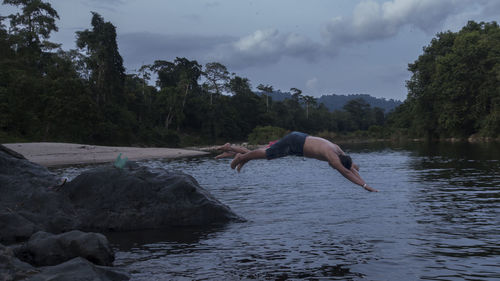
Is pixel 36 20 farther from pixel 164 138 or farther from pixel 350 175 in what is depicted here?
pixel 350 175

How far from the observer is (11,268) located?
625 centimetres

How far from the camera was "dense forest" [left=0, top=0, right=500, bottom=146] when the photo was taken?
48.2 m

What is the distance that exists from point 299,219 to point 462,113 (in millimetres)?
68500

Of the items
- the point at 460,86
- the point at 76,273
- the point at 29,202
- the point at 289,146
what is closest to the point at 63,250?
the point at 76,273

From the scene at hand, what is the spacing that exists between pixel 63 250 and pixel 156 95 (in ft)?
264

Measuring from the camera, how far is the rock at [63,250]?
7.69 metres

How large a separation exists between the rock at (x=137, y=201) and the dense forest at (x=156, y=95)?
35.6 metres

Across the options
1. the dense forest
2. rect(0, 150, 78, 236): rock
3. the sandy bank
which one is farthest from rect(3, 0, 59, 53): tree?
rect(0, 150, 78, 236): rock

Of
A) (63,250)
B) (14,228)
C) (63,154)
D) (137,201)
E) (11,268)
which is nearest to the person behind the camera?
(11,268)

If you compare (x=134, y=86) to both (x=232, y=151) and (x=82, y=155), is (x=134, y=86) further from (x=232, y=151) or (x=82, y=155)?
(x=232, y=151)

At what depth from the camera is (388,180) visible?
2161 cm

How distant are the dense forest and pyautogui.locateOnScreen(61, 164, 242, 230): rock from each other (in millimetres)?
35624

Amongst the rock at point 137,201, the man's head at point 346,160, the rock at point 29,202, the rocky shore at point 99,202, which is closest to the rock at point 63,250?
the rocky shore at point 99,202

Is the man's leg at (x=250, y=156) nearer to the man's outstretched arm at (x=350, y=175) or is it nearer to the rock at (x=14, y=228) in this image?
the man's outstretched arm at (x=350, y=175)
